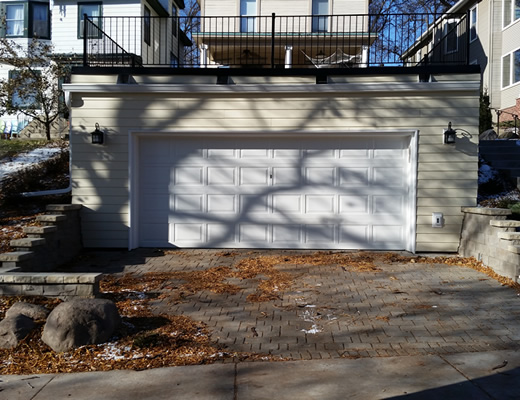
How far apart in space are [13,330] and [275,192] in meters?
5.67

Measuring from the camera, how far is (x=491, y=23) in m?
22.9

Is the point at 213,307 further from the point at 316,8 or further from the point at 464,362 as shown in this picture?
the point at 316,8

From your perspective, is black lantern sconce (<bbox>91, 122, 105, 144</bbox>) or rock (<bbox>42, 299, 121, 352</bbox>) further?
black lantern sconce (<bbox>91, 122, 105, 144</bbox>)

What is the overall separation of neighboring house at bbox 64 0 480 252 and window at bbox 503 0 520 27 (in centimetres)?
1409

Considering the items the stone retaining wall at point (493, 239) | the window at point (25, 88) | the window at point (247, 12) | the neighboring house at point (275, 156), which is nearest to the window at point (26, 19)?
the window at point (25, 88)

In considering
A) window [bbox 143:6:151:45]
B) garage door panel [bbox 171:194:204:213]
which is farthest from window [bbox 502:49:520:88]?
garage door panel [bbox 171:194:204:213]

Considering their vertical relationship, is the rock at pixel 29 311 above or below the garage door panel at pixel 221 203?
below

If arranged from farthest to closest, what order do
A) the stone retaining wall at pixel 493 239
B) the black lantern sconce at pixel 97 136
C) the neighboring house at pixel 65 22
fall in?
the neighboring house at pixel 65 22 < the black lantern sconce at pixel 97 136 < the stone retaining wall at pixel 493 239

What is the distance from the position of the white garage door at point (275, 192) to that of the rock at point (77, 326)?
4802 millimetres

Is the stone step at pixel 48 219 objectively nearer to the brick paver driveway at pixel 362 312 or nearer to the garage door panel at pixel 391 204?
the brick paver driveway at pixel 362 312

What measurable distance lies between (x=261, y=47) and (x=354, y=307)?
38.7ft

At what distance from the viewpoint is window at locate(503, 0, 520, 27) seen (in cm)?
2170

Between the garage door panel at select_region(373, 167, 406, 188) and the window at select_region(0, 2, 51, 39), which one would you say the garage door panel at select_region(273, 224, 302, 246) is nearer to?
the garage door panel at select_region(373, 167, 406, 188)

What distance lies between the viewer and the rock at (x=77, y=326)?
16.8 ft
